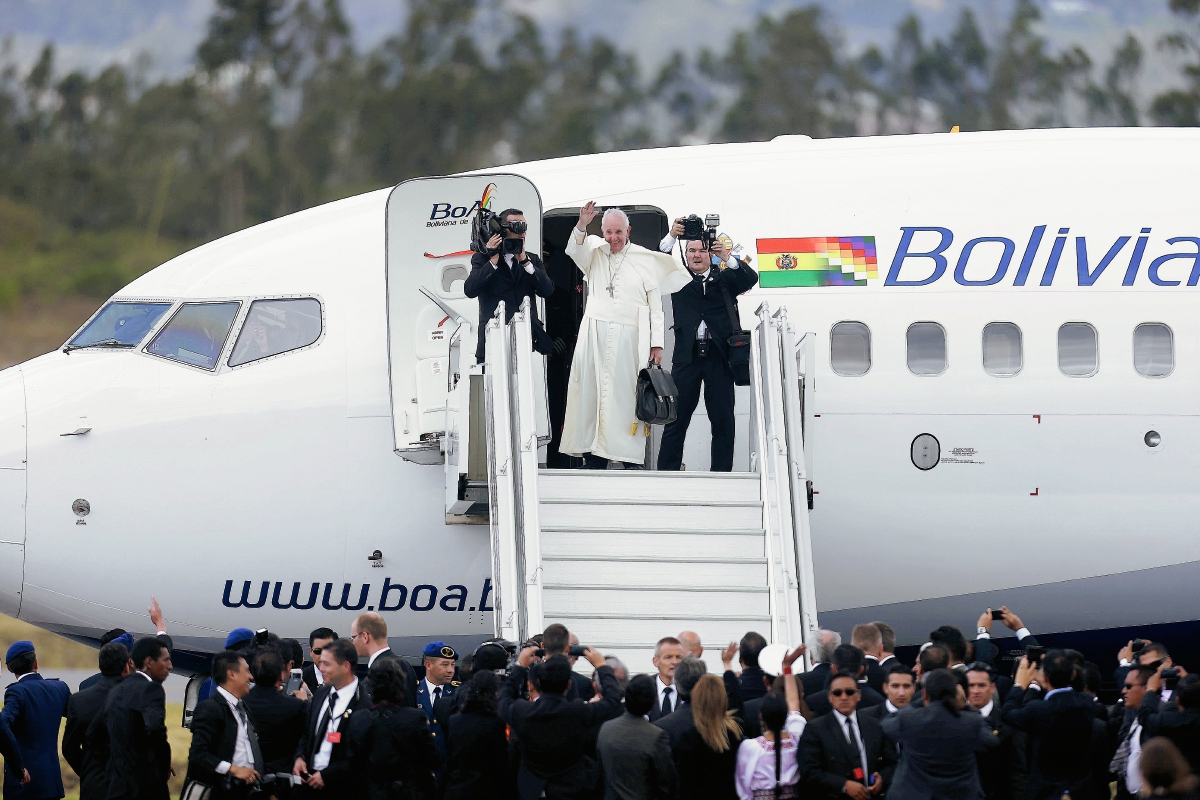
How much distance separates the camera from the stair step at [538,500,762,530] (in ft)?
36.5

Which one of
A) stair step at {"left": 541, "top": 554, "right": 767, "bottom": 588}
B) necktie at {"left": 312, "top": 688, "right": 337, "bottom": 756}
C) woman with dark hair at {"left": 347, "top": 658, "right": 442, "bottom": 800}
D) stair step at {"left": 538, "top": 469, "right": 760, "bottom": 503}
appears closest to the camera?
woman with dark hair at {"left": 347, "top": 658, "right": 442, "bottom": 800}

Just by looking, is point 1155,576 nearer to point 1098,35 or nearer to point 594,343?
point 594,343

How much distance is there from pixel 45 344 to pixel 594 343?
3923 cm

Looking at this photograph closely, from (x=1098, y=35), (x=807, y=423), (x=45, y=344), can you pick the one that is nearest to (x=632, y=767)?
(x=807, y=423)

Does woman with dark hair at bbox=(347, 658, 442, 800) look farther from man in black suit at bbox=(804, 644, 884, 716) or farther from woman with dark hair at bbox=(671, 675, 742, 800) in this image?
man in black suit at bbox=(804, 644, 884, 716)

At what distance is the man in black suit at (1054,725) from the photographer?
29.2ft

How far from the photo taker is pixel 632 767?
7859 mm

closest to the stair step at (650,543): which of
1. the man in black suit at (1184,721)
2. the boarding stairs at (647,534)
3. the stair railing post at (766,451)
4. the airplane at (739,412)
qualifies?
the boarding stairs at (647,534)

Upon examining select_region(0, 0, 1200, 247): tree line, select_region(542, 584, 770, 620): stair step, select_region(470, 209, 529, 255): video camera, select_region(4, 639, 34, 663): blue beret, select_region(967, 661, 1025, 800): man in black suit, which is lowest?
select_region(967, 661, 1025, 800): man in black suit

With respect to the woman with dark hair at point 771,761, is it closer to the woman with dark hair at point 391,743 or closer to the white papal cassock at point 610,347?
the woman with dark hair at point 391,743

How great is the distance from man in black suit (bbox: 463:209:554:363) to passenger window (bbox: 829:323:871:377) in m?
2.44

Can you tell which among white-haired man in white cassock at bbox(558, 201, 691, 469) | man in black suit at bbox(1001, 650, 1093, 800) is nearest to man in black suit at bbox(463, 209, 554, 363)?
white-haired man in white cassock at bbox(558, 201, 691, 469)

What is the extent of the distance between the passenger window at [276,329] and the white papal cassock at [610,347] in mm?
2193

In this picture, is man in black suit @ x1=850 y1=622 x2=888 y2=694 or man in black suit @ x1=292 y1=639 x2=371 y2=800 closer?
man in black suit @ x1=292 y1=639 x2=371 y2=800
